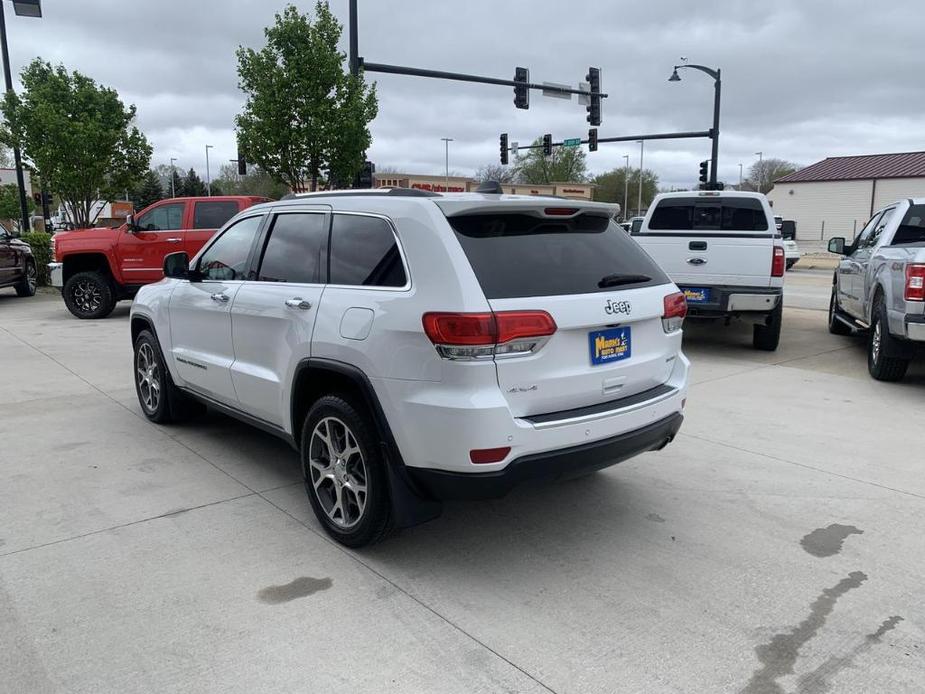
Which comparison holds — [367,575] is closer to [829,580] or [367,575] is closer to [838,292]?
[829,580]

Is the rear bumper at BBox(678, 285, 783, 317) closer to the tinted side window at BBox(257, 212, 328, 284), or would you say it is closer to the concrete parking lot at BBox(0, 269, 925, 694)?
the concrete parking lot at BBox(0, 269, 925, 694)

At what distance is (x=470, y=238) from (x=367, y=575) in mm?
1632

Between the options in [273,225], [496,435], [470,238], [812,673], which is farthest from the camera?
[273,225]

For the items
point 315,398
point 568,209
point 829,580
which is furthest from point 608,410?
point 315,398

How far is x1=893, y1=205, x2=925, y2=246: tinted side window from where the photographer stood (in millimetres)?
8273

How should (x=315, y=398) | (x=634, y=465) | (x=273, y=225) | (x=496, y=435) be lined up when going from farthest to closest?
(x=634, y=465)
(x=273, y=225)
(x=315, y=398)
(x=496, y=435)

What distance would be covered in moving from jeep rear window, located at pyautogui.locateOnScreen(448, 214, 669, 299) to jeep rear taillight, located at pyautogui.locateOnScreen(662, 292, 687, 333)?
0.43 ft

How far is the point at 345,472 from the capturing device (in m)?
3.67

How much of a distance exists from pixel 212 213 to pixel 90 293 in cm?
257

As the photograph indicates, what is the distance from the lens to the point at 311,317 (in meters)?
3.76

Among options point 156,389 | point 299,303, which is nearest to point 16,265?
point 156,389

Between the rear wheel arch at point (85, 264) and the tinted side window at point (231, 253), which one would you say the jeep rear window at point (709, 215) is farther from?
the rear wheel arch at point (85, 264)

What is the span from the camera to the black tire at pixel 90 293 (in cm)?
1316

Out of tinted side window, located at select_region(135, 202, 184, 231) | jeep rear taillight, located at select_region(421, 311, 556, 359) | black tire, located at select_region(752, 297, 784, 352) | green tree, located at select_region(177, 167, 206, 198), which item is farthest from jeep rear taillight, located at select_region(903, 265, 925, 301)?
green tree, located at select_region(177, 167, 206, 198)
